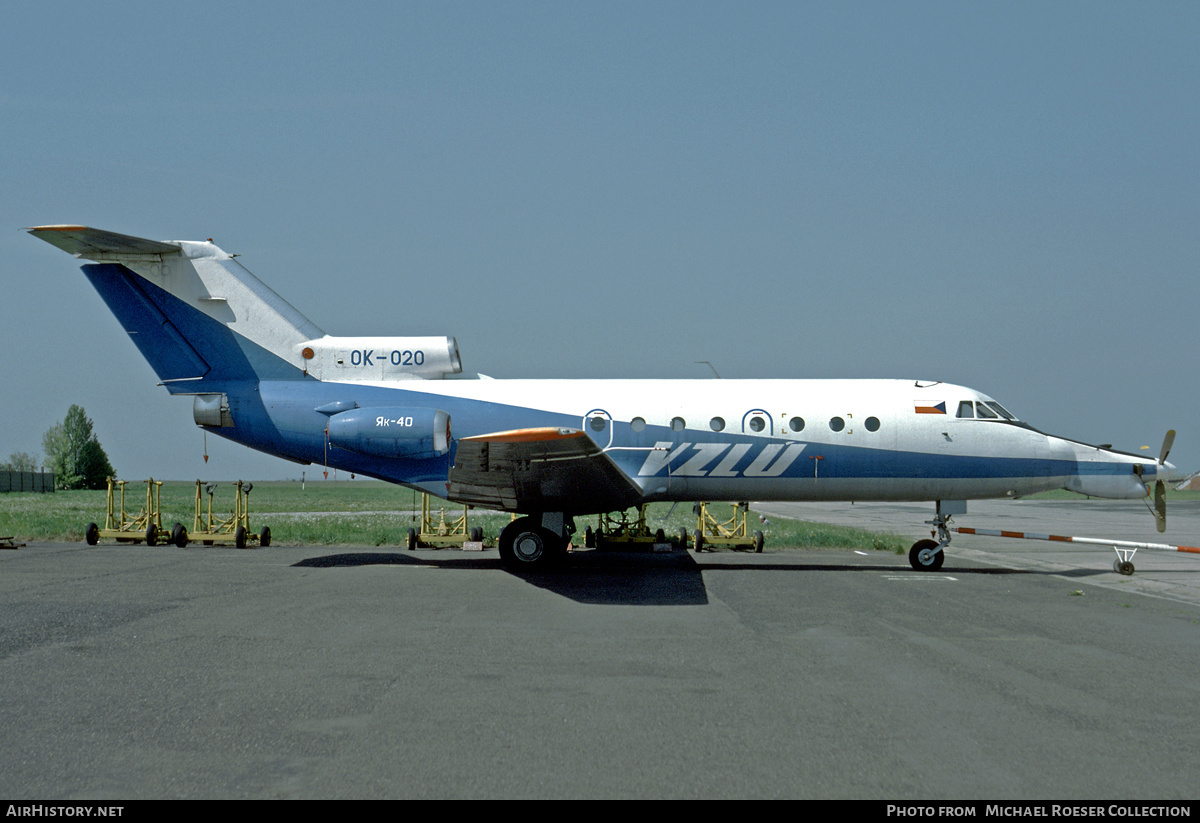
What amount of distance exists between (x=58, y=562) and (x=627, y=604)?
36.7ft

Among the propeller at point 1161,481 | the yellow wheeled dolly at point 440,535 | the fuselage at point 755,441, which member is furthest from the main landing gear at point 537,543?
the propeller at point 1161,481

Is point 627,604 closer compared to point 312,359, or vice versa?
point 627,604

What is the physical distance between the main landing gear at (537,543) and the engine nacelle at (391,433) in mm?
2066

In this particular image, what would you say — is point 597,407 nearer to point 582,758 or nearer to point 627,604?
point 627,604

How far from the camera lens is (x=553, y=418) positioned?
16938 mm

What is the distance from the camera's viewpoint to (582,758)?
5.26 metres

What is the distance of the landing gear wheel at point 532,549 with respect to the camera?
16234 mm

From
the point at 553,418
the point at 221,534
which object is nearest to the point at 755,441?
the point at 553,418

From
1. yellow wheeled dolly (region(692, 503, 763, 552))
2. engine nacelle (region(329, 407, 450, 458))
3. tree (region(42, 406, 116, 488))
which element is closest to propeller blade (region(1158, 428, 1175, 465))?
yellow wheeled dolly (region(692, 503, 763, 552))

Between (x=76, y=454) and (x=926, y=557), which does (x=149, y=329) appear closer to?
(x=926, y=557)

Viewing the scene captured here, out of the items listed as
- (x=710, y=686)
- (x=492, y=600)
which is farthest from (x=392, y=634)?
(x=710, y=686)

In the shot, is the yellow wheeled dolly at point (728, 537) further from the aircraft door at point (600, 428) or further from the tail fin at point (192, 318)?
the tail fin at point (192, 318)

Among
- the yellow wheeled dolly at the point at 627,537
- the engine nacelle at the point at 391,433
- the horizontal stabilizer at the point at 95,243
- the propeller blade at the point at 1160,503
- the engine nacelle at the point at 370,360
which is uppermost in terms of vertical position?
the horizontal stabilizer at the point at 95,243

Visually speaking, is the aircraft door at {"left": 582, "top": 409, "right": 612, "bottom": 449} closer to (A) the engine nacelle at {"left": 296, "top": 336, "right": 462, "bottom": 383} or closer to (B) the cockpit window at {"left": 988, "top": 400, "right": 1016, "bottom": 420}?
(A) the engine nacelle at {"left": 296, "top": 336, "right": 462, "bottom": 383}
